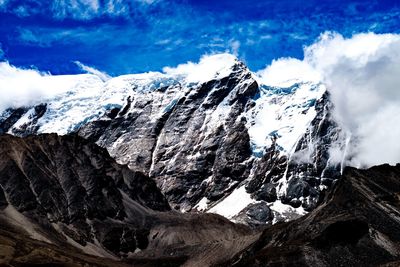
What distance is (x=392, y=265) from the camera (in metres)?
156
